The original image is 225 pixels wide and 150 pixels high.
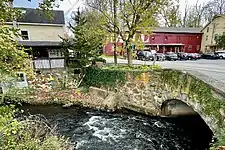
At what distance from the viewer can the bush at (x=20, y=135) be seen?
3.83 meters

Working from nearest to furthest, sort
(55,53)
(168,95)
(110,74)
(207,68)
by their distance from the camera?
(168,95) → (110,74) → (207,68) → (55,53)

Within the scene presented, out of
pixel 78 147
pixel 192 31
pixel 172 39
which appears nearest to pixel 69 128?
pixel 78 147

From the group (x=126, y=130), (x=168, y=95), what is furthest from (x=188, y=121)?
(x=126, y=130)

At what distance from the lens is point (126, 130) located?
1073 centimetres

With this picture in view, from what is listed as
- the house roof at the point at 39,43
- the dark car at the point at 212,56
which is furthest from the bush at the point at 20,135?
the dark car at the point at 212,56

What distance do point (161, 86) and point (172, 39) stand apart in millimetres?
30934

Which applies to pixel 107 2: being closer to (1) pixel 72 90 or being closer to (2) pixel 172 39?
(1) pixel 72 90

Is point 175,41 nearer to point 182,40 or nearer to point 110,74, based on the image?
point 182,40

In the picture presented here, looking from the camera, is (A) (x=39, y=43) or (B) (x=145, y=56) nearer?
(A) (x=39, y=43)

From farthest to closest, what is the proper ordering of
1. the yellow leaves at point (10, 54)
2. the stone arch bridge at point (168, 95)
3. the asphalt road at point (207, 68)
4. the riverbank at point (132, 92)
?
the asphalt road at point (207, 68) → the riverbank at point (132, 92) → the stone arch bridge at point (168, 95) → the yellow leaves at point (10, 54)

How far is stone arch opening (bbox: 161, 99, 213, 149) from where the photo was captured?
10125mm

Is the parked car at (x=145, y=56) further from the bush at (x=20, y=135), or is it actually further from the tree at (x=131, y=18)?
the bush at (x=20, y=135)

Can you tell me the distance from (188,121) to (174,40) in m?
31.3

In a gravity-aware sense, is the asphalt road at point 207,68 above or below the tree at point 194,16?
below
